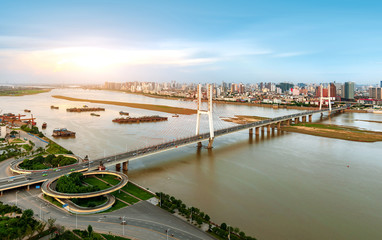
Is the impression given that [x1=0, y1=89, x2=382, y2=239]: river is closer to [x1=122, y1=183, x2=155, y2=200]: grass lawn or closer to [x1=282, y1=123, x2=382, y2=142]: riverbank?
[x1=122, y1=183, x2=155, y2=200]: grass lawn

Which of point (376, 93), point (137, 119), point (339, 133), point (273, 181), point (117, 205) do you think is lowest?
point (273, 181)

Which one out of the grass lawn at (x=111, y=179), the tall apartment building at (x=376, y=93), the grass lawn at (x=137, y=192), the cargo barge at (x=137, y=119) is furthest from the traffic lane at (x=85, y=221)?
the tall apartment building at (x=376, y=93)

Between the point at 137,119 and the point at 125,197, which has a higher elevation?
the point at 137,119

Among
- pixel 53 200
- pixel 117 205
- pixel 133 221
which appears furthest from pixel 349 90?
pixel 53 200

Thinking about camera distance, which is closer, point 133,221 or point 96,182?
point 133,221

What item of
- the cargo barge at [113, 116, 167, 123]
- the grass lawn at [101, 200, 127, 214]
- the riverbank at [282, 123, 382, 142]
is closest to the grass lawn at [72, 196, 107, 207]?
the grass lawn at [101, 200, 127, 214]

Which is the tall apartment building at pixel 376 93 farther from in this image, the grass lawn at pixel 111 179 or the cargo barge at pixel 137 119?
the grass lawn at pixel 111 179

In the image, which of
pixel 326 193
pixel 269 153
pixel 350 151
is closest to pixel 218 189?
pixel 326 193

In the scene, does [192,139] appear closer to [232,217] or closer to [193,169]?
[193,169]

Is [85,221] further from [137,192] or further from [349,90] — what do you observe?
[349,90]
